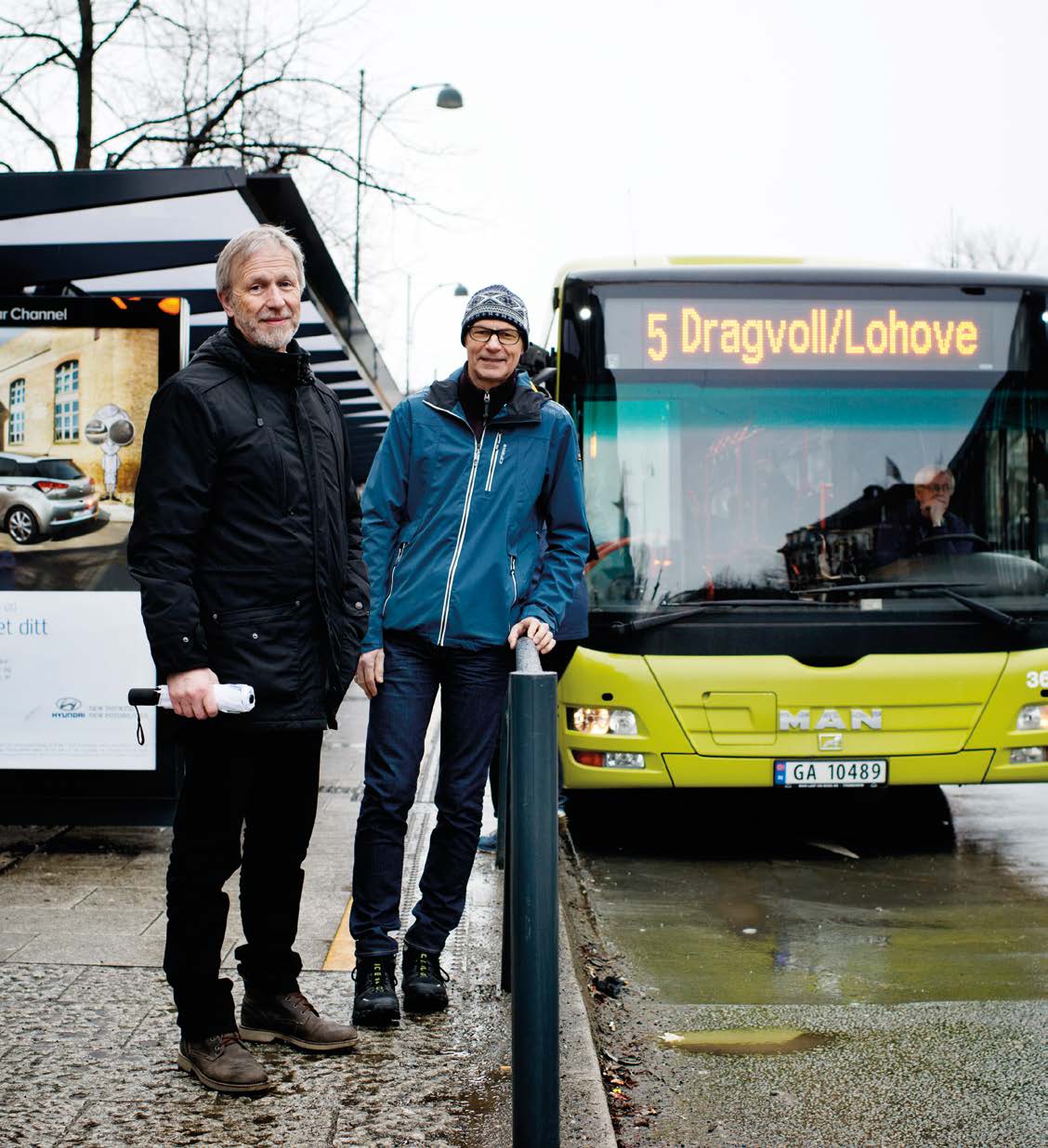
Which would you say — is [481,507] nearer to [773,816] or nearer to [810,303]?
[810,303]

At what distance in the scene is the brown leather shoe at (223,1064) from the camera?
3291 millimetres

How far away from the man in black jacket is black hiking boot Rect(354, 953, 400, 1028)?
1.44 feet

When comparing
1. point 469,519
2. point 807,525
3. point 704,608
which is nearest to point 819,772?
point 704,608

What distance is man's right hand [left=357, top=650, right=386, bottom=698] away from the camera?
393 centimetres

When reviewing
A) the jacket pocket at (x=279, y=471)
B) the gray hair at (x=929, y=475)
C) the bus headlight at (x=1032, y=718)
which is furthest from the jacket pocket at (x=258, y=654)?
the bus headlight at (x=1032, y=718)

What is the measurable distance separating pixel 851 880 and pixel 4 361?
4.25 meters

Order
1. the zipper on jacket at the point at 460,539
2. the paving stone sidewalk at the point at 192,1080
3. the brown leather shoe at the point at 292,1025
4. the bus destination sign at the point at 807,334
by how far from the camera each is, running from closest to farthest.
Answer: the paving stone sidewalk at the point at 192,1080
the brown leather shoe at the point at 292,1025
the zipper on jacket at the point at 460,539
the bus destination sign at the point at 807,334

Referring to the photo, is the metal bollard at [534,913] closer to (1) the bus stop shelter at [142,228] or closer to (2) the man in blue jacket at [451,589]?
(2) the man in blue jacket at [451,589]

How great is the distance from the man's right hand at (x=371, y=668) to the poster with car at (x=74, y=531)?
2314mm

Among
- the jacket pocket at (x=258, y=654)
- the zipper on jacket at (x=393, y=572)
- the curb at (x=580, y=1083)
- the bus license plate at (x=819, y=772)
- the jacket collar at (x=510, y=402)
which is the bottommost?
the curb at (x=580, y=1083)

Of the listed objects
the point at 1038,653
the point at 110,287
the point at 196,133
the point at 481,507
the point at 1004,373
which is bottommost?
the point at 1038,653

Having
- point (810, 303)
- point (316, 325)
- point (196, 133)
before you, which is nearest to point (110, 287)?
point (316, 325)

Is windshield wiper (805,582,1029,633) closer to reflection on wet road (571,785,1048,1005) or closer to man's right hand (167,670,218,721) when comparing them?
reflection on wet road (571,785,1048,1005)

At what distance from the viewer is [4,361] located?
19.6 feet
